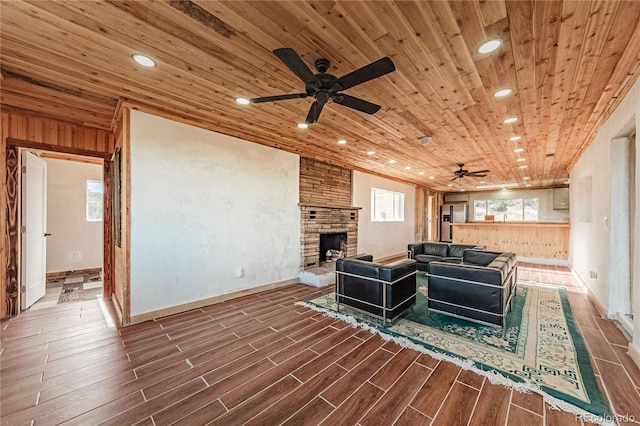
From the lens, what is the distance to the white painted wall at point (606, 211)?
7.62ft

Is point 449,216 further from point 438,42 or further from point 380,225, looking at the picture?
point 438,42

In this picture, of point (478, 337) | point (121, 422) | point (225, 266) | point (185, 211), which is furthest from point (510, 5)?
point (225, 266)

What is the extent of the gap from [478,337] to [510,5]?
298 centimetres

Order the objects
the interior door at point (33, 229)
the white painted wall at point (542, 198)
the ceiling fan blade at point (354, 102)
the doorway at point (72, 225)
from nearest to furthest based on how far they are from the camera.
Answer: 1. the ceiling fan blade at point (354, 102)
2. the interior door at point (33, 229)
3. the doorway at point (72, 225)
4. the white painted wall at point (542, 198)

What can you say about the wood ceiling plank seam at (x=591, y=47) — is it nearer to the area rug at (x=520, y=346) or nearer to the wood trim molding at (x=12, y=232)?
the area rug at (x=520, y=346)

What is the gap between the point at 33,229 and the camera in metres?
3.72

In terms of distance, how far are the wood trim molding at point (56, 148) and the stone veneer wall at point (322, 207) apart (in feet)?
11.2

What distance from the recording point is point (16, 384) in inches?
77.3

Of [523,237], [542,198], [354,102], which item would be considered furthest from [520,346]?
[542,198]

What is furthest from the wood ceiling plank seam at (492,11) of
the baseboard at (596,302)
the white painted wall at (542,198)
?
the white painted wall at (542,198)

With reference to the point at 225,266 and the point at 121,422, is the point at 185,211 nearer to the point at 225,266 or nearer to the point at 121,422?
the point at 225,266

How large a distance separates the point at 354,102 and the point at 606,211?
3.85 metres

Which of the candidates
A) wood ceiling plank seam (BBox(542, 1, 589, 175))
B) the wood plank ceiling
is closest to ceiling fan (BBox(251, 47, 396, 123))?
the wood plank ceiling

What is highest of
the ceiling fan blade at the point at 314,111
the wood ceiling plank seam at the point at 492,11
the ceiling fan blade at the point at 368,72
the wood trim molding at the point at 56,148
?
the wood ceiling plank seam at the point at 492,11
